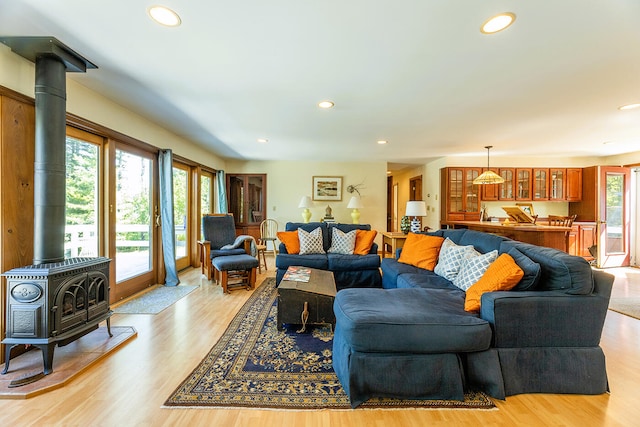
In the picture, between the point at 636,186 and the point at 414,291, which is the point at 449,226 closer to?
the point at 636,186

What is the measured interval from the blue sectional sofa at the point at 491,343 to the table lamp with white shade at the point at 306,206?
4.41 meters

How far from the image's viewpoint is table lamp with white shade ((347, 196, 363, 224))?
6.29 meters

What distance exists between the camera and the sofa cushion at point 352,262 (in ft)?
12.6

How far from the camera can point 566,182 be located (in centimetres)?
604

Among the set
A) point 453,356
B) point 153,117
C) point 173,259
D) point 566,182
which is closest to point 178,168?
point 153,117

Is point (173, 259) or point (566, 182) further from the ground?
point (566, 182)

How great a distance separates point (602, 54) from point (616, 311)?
2.88 metres

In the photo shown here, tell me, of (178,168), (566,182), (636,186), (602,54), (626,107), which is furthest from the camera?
(566,182)

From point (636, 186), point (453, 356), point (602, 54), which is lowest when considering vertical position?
point (453, 356)

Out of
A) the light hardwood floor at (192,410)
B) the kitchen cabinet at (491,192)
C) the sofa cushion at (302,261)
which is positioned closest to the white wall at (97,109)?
the light hardwood floor at (192,410)

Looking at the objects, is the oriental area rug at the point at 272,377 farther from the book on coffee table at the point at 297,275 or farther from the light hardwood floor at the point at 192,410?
the book on coffee table at the point at 297,275

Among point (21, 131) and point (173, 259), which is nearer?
point (21, 131)

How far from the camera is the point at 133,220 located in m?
3.77

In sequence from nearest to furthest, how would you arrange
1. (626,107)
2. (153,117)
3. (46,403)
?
Result: (46,403)
(626,107)
(153,117)
